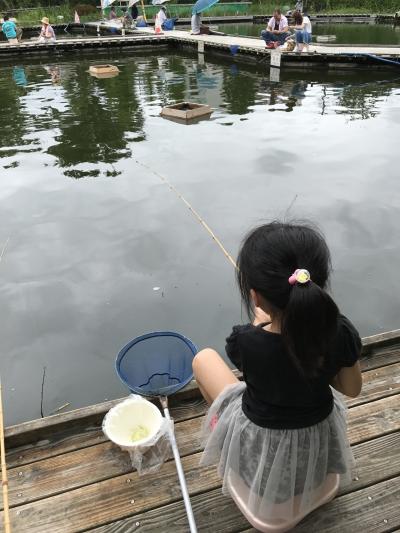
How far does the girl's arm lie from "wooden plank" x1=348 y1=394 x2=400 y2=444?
81cm

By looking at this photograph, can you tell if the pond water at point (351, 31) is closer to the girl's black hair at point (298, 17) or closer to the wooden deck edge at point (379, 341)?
the girl's black hair at point (298, 17)

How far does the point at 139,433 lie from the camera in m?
2.19

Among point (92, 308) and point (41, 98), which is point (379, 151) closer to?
point (92, 308)

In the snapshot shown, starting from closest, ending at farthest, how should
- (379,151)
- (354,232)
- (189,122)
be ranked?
(354,232) → (379,151) → (189,122)

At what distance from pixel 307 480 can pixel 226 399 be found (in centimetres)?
41

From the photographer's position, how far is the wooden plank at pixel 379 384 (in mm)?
2361

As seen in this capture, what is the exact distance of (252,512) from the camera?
5.49ft

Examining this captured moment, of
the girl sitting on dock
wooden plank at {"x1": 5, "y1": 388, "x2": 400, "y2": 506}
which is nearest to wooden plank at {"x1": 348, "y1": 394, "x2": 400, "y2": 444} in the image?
wooden plank at {"x1": 5, "y1": 388, "x2": 400, "y2": 506}

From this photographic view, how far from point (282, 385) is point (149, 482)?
38.7 inches

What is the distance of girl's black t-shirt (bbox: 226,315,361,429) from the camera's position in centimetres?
132

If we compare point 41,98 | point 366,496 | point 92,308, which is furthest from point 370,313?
point 41,98

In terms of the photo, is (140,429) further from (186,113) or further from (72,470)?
(186,113)

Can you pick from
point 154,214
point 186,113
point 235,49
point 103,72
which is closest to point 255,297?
point 154,214

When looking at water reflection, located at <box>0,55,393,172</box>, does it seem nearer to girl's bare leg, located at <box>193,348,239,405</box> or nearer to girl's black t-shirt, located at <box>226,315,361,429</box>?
girl's bare leg, located at <box>193,348,239,405</box>
